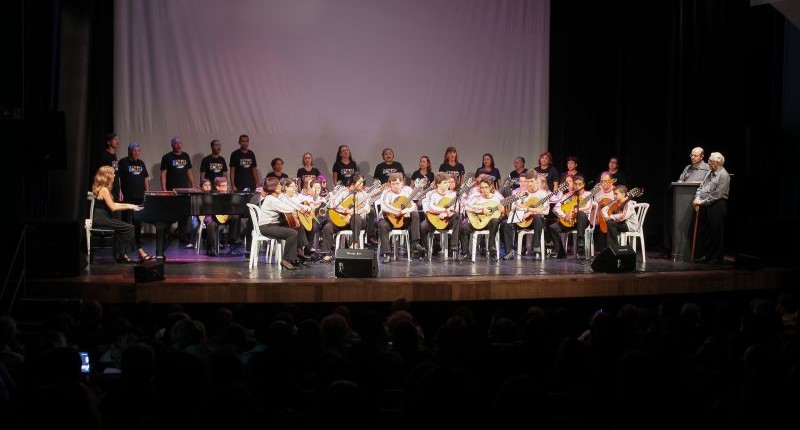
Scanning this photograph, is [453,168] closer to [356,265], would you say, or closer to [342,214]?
[342,214]

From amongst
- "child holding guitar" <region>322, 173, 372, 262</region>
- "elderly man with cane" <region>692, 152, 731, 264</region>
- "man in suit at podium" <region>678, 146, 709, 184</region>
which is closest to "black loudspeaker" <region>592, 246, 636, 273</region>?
"elderly man with cane" <region>692, 152, 731, 264</region>

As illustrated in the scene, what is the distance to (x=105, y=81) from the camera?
13.0m

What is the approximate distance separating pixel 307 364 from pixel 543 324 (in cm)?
151

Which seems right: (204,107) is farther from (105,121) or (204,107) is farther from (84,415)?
(84,415)

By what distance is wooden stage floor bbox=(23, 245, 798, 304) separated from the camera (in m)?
8.26

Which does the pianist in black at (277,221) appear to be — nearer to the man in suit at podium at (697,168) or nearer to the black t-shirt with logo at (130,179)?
the black t-shirt with logo at (130,179)

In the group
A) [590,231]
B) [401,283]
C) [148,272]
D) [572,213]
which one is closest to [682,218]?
[590,231]

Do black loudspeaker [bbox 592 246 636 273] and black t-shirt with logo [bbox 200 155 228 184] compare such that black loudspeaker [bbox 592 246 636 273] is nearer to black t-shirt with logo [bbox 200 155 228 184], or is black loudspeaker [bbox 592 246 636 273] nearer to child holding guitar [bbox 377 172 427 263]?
child holding guitar [bbox 377 172 427 263]

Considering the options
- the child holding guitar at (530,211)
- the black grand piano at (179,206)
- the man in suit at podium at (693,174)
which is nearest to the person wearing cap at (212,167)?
the black grand piano at (179,206)

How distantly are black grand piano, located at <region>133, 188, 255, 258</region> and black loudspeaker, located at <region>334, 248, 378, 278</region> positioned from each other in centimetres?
221

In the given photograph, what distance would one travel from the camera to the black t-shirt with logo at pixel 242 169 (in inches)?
506

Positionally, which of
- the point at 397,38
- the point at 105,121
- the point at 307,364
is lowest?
the point at 307,364

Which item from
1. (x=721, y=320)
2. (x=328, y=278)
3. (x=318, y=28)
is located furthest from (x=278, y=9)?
(x=721, y=320)

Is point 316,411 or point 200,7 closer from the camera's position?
point 316,411
